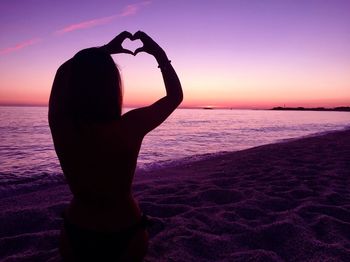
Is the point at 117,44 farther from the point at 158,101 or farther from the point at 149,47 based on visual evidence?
the point at 158,101

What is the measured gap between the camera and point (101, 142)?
1.87 m

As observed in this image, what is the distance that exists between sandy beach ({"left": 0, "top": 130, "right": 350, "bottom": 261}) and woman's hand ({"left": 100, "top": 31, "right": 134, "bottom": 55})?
4.18ft

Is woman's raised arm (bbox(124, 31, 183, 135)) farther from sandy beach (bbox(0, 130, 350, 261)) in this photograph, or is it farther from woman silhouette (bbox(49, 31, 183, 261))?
sandy beach (bbox(0, 130, 350, 261))

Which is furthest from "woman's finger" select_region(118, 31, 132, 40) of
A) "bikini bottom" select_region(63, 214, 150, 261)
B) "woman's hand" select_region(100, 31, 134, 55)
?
"bikini bottom" select_region(63, 214, 150, 261)

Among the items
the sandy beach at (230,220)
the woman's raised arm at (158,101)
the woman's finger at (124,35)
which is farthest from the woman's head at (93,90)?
the sandy beach at (230,220)

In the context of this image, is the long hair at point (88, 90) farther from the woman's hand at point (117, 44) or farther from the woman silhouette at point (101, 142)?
the woman's hand at point (117, 44)

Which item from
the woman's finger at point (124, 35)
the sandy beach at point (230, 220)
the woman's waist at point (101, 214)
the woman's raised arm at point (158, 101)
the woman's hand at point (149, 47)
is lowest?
the sandy beach at point (230, 220)

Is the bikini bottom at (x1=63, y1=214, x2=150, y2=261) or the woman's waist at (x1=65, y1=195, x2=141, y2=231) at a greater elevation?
the woman's waist at (x1=65, y1=195, x2=141, y2=231)

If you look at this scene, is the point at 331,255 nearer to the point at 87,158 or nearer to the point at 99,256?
the point at 99,256

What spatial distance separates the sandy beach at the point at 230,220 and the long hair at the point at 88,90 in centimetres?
100

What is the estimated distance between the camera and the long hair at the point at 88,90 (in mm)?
1854

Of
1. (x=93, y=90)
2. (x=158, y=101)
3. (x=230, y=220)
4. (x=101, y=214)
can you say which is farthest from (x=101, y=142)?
(x=230, y=220)

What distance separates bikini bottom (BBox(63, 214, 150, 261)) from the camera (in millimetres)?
2100

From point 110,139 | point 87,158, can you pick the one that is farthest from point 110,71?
point 87,158
